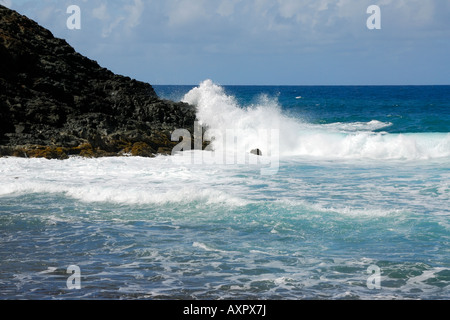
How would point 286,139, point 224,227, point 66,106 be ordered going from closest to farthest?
point 224,227, point 66,106, point 286,139

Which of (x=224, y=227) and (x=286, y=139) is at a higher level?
(x=286, y=139)

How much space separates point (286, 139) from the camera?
22844 mm

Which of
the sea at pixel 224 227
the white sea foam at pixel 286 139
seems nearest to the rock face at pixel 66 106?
the sea at pixel 224 227

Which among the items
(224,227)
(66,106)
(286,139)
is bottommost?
(224,227)

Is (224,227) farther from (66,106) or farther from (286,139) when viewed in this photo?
(66,106)

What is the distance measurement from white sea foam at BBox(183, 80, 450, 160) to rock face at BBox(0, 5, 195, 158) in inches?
46.4

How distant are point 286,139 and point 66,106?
8.88m

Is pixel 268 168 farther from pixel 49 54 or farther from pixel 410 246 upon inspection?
pixel 49 54

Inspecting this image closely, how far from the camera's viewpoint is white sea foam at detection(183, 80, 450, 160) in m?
21.4

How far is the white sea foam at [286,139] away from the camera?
21.4m

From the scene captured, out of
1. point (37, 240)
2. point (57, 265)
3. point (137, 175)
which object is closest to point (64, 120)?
point (137, 175)

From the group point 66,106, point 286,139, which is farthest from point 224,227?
point 66,106

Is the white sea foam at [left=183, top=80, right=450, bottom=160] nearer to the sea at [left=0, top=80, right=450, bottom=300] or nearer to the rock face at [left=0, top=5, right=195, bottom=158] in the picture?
the sea at [left=0, top=80, right=450, bottom=300]

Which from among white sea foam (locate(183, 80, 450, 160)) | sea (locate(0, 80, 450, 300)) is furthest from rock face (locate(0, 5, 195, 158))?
white sea foam (locate(183, 80, 450, 160))
